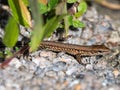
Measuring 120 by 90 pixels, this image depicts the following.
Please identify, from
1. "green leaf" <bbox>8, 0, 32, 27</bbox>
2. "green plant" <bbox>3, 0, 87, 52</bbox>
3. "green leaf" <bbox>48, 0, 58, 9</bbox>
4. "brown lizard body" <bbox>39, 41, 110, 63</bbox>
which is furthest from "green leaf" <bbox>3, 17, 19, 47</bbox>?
"green leaf" <bbox>48, 0, 58, 9</bbox>

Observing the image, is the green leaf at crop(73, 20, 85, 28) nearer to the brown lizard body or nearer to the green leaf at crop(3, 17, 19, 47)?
the brown lizard body

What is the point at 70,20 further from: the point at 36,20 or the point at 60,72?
the point at 36,20

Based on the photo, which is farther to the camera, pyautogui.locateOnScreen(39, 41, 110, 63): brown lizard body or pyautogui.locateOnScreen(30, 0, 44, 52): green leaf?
pyautogui.locateOnScreen(39, 41, 110, 63): brown lizard body

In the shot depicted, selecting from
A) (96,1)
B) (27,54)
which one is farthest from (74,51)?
(96,1)

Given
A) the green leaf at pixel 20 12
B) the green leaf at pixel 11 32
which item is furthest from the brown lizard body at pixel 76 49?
the green leaf at pixel 11 32

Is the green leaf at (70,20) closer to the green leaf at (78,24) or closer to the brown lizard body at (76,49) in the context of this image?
the green leaf at (78,24)

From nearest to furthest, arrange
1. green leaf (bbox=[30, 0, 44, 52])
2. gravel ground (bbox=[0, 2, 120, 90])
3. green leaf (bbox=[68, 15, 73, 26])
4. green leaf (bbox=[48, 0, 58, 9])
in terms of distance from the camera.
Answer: green leaf (bbox=[30, 0, 44, 52])
gravel ground (bbox=[0, 2, 120, 90])
green leaf (bbox=[48, 0, 58, 9])
green leaf (bbox=[68, 15, 73, 26])

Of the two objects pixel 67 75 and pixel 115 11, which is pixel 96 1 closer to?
pixel 115 11
